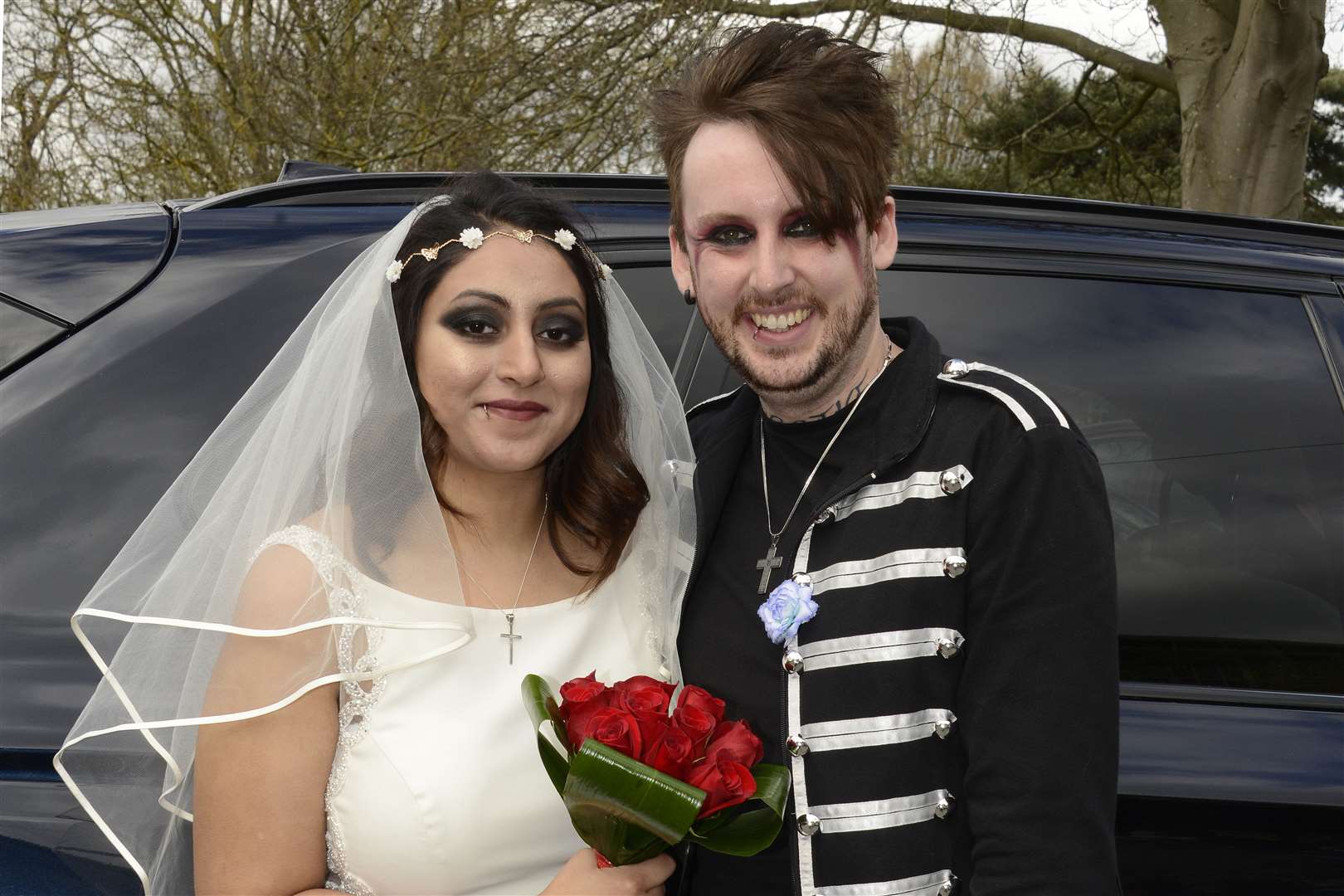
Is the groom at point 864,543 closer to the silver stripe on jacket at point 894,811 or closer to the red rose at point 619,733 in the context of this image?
the silver stripe on jacket at point 894,811

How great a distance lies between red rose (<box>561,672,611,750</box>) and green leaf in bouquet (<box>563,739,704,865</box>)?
4 centimetres

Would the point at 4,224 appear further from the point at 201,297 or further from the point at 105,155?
the point at 105,155

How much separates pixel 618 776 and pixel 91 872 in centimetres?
85

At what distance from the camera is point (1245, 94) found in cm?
701

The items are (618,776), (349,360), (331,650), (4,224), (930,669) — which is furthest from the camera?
(4,224)

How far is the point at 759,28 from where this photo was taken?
214cm

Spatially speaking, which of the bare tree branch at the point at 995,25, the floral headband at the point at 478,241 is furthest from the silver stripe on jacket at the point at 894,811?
the bare tree branch at the point at 995,25

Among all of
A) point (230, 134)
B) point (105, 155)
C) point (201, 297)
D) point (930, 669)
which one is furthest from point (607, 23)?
point (930, 669)

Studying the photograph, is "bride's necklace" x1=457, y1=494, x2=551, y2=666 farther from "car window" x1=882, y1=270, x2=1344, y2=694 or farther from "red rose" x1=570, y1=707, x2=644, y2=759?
"car window" x1=882, y1=270, x2=1344, y2=694

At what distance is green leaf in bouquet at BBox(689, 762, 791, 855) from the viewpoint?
1.76m

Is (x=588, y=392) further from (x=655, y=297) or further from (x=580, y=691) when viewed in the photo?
(x=580, y=691)

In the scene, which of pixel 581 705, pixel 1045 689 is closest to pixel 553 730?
pixel 581 705

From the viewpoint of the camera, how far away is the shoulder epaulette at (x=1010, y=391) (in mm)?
1797

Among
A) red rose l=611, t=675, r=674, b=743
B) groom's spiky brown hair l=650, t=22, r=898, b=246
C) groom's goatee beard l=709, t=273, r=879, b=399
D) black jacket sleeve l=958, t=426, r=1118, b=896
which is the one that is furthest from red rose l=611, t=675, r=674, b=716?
groom's spiky brown hair l=650, t=22, r=898, b=246
